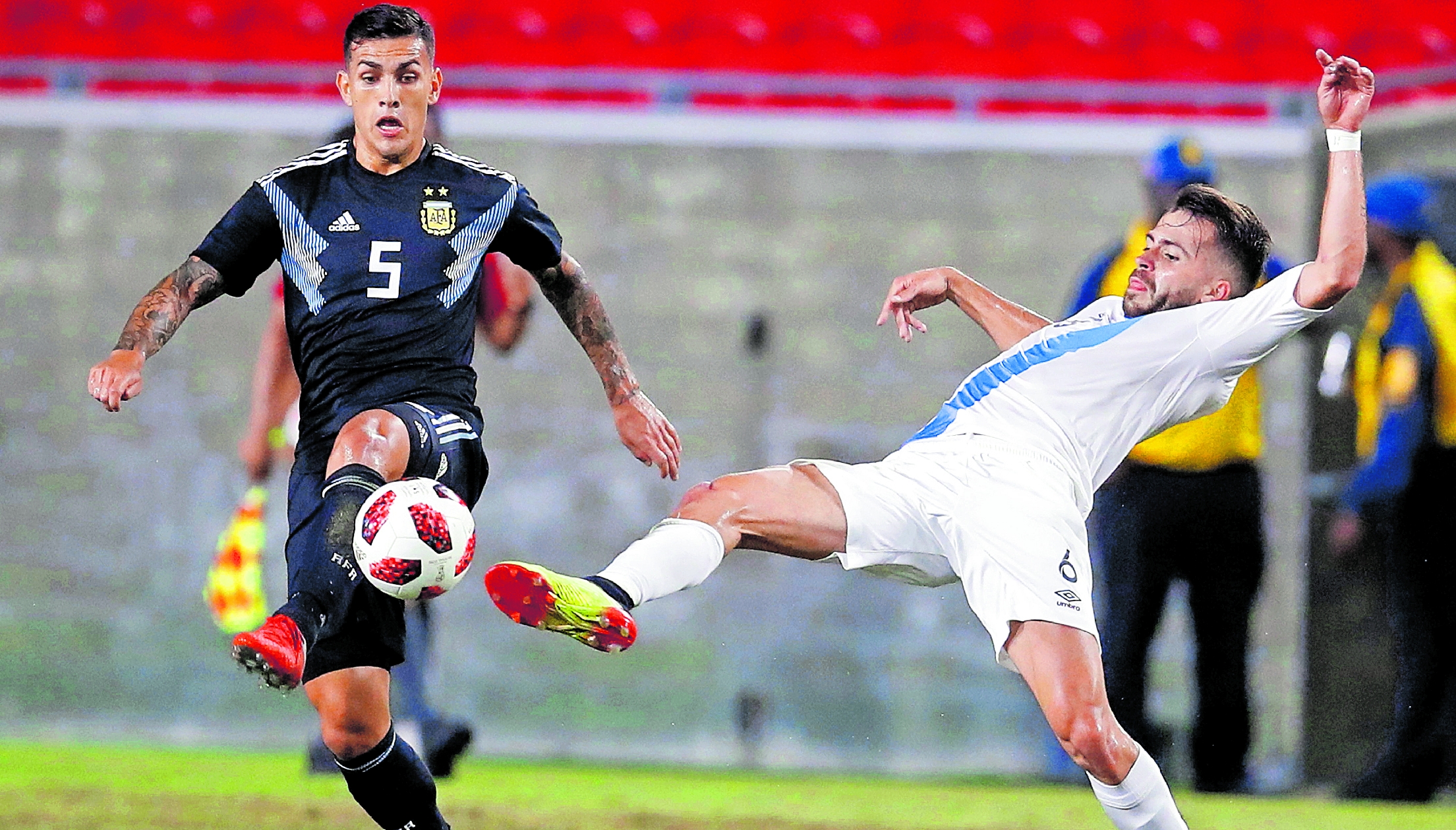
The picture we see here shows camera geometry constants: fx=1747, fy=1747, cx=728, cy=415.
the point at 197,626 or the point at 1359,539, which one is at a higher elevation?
the point at 1359,539

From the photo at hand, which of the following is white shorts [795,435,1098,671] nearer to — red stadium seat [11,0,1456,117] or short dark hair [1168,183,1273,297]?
short dark hair [1168,183,1273,297]

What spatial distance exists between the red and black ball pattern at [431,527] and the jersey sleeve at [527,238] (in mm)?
810

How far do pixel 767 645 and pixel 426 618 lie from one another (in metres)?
1.67

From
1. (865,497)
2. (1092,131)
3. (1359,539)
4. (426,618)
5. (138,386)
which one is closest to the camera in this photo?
(138,386)

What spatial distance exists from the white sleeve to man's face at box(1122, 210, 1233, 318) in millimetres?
100

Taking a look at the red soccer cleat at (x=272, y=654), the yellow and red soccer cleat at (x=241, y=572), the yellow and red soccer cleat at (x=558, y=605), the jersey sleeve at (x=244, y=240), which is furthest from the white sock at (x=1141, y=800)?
the yellow and red soccer cleat at (x=241, y=572)

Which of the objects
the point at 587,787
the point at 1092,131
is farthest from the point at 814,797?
the point at 1092,131

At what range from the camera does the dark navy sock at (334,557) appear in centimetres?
362

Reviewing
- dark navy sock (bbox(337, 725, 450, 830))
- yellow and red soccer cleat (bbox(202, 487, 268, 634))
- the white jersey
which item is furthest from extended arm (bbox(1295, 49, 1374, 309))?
yellow and red soccer cleat (bbox(202, 487, 268, 634))

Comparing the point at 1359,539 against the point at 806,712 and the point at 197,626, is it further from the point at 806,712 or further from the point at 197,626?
the point at 197,626

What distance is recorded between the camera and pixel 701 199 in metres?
7.61

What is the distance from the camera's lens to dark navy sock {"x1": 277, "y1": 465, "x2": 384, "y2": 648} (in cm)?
362

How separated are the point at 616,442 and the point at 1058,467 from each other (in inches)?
143

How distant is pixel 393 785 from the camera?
3955 millimetres
